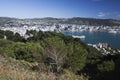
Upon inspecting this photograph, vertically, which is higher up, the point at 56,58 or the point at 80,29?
the point at 56,58

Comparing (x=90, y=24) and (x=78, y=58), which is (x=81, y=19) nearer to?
(x=90, y=24)

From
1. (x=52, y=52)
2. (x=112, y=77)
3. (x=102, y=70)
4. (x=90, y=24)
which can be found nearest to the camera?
(x=112, y=77)

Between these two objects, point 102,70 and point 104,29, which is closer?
point 102,70

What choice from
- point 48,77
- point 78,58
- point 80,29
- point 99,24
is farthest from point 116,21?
point 48,77

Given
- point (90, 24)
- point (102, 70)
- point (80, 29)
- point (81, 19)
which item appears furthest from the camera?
point (81, 19)

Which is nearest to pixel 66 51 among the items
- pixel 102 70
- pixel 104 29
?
pixel 102 70

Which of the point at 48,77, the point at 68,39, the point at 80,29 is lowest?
the point at 80,29

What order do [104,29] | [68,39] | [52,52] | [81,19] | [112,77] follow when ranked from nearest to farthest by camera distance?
[112,77], [52,52], [68,39], [104,29], [81,19]

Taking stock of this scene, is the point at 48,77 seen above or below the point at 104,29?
above

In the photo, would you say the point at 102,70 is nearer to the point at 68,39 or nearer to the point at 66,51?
the point at 66,51
